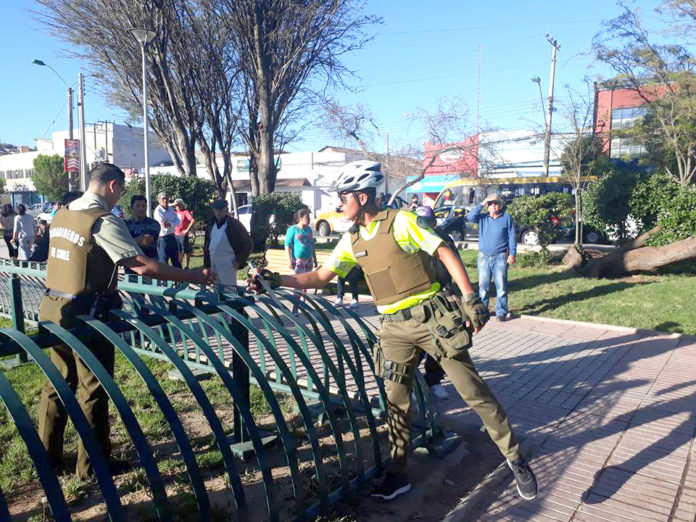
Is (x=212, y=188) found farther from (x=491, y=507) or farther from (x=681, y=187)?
(x=491, y=507)

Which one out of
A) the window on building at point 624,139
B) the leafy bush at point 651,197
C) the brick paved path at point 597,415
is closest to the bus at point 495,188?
the window on building at point 624,139

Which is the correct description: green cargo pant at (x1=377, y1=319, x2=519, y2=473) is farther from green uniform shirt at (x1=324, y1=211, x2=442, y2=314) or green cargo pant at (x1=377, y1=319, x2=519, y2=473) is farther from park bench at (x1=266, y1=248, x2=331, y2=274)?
park bench at (x1=266, y1=248, x2=331, y2=274)

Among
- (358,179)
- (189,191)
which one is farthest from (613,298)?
(189,191)

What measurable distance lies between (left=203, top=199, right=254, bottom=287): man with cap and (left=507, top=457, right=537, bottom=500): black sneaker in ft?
14.0

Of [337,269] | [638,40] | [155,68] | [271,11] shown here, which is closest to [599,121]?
[638,40]

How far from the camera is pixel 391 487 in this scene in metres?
3.24

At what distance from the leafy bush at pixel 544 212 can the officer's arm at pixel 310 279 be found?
10.9 m

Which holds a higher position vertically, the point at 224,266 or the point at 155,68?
the point at 155,68

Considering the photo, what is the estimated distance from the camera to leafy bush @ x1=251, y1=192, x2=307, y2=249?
58.9 ft

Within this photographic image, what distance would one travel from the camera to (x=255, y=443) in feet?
8.34

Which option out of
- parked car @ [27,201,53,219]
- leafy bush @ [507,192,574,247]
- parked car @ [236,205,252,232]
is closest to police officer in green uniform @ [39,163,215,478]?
leafy bush @ [507,192,574,247]

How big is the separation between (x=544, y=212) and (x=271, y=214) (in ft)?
34.5

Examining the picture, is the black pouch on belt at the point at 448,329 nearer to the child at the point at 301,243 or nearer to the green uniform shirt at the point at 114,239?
the green uniform shirt at the point at 114,239

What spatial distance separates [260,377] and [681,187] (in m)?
12.9
